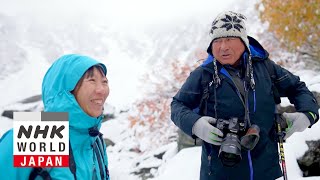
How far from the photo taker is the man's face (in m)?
2.58

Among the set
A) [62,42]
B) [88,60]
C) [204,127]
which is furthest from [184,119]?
[62,42]

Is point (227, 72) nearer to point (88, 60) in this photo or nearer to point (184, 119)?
point (184, 119)

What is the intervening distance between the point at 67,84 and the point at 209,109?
1243 millimetres

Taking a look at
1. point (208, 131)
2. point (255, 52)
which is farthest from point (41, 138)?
point (255, 52)

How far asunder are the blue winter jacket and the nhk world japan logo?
40.8 inches

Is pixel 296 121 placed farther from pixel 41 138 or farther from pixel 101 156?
pixel 41 138

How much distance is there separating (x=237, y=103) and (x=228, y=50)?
448 millimetres

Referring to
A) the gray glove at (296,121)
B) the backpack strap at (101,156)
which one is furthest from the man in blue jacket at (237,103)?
the backpack strap at (101,156)

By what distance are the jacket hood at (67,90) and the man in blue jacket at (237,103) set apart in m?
0.95

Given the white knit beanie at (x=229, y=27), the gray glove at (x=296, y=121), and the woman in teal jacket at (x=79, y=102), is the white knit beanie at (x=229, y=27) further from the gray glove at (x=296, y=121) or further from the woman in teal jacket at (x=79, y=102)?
the woman in teal jacket at (x=79, y=102)

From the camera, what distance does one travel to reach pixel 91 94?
1892mm

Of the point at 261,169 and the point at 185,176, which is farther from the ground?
the point at 261,169

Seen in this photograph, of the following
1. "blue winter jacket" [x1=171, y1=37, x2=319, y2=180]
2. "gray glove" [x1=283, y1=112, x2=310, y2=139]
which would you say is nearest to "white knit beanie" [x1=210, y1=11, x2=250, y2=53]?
"blue winter jacket" [x1=171, y1=37, x2=319, y2=180]

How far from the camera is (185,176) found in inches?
241
